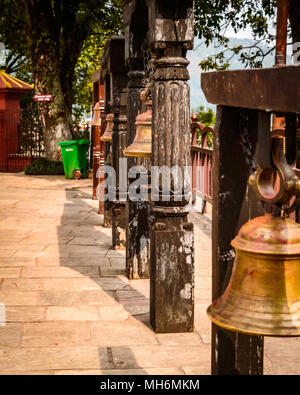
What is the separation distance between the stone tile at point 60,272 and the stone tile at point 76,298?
0.66m

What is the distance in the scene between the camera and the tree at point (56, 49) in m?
18.8

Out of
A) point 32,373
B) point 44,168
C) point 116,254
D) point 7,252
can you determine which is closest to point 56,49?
point 44,168

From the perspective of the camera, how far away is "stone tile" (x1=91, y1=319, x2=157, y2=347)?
15.7ft

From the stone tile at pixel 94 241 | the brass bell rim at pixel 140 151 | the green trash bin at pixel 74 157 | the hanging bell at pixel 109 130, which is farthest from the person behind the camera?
the green trash bin at pixel 74 157

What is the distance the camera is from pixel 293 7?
1170cm

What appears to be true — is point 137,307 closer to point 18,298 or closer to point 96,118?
point 18,298

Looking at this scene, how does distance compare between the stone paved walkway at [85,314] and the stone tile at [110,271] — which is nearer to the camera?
the stone paved walkway at [85,314]

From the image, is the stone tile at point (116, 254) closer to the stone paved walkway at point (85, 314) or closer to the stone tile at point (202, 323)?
the stone paved walkway at point (85, 314)

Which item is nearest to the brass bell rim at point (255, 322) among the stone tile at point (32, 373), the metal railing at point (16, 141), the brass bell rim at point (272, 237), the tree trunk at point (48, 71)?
the brass bell rim at point (272, 237)

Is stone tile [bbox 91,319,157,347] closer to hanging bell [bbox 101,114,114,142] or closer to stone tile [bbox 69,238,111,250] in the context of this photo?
stone tile [bbox 69,238,111,250]

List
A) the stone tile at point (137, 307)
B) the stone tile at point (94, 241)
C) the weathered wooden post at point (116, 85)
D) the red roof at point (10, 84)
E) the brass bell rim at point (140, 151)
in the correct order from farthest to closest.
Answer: the red roof at point (10, 84), the stone tile at point (94, 241), the weathered wooden post at point (116, 85), the stone tile at point (137, 307), the brass bell rim at point (140, 151)

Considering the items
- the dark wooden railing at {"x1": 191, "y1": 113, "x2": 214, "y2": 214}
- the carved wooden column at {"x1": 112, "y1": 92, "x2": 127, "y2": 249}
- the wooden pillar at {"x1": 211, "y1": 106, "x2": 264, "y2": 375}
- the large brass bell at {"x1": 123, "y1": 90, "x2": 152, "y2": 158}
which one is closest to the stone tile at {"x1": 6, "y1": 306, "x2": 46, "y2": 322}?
the large brass bell at {"x1": 123, "y1": 90, "x2": 152, "y2": 158}

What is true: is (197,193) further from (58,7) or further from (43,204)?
(58,7)
